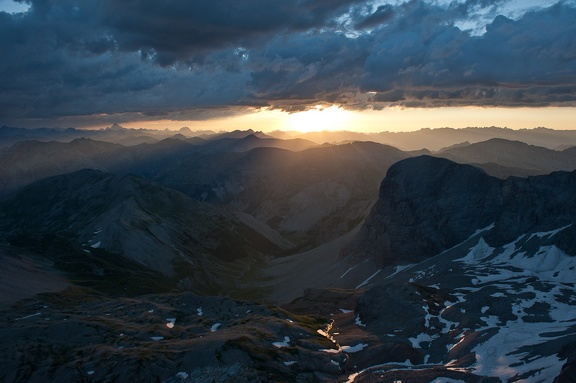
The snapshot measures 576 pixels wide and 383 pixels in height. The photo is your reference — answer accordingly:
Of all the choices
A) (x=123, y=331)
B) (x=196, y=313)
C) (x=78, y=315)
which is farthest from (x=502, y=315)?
(x=78, y=315)

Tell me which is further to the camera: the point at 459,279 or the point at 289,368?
the point at 459,279

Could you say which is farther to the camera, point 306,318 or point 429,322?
point 306,318

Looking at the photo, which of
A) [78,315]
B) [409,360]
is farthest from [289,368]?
[78,315]

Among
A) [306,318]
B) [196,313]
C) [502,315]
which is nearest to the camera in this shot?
[502,315]

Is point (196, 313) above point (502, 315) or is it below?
below

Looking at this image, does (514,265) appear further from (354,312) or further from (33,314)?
(33,314)

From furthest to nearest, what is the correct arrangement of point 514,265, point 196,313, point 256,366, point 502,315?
point 514,265, point 196,313, point 502,315, point 256,366

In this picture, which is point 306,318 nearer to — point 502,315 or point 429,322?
point 429,322

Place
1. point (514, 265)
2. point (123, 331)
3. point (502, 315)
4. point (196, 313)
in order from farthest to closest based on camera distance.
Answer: point (514, 265)
point (196, 313)
point (123, 331)
point (502, 315)

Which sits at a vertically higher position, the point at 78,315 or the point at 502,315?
the point at 502,315
